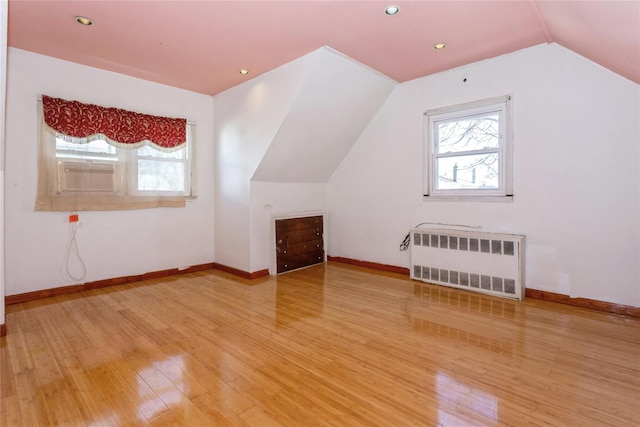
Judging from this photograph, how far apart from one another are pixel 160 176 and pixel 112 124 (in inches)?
32.8

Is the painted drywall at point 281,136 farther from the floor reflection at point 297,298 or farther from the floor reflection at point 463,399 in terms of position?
the floor reflection at point 463,399

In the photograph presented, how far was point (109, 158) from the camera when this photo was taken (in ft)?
13.0

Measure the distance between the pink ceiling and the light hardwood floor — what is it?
2131 millimetres

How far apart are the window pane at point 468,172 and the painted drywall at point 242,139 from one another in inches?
81.9

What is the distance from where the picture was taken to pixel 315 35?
3051mm

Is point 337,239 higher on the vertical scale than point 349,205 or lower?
lower

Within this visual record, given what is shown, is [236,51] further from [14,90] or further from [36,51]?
[14,90]

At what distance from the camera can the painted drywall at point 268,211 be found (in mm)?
4395

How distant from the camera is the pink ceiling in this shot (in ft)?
8.29

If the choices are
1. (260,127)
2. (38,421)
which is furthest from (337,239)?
(38,421)

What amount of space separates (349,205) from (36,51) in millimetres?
4173

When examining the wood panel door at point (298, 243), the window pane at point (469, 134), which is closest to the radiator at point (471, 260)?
the window pane at point (469, 134)

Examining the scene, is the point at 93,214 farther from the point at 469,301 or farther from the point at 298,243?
the point at 469,301

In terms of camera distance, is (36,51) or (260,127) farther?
(260,127)
